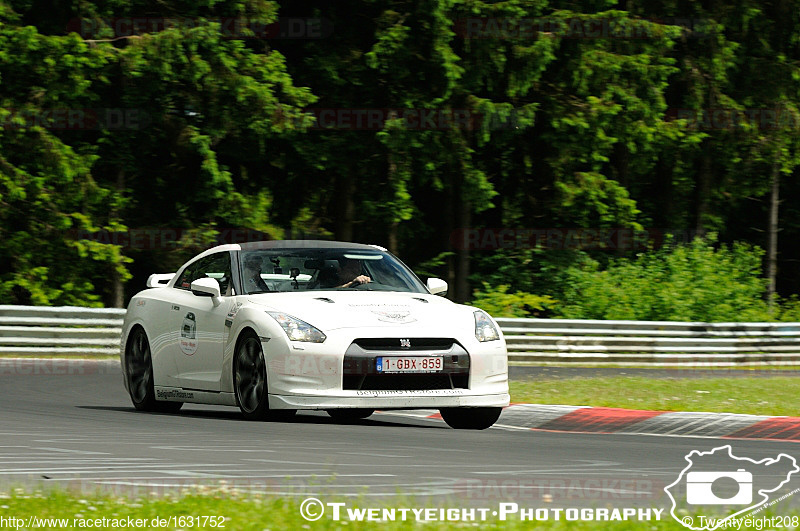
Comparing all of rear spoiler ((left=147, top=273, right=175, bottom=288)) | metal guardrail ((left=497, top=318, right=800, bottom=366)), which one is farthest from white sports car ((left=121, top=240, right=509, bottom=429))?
metal guardrail ((left=497, top=318, right=800, bottom=366))

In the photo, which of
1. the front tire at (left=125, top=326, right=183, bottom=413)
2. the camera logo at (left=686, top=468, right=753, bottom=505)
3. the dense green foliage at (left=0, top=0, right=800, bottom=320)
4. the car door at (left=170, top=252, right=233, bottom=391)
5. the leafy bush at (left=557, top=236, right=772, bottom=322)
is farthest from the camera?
the leafy bush at (left=557, top=236, right=772, bottom=322)

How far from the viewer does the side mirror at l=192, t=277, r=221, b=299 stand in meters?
11.6

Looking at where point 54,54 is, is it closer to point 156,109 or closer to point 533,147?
point 156,109

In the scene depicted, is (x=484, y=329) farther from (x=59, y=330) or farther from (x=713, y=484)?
(x=59, y=330)

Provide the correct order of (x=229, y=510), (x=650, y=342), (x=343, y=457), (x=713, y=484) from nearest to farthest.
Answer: (x=229, y=510) < (x=713, y=484) < (x=343, y=457) < (x=650, y=342)

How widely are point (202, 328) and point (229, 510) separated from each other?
18.9ft

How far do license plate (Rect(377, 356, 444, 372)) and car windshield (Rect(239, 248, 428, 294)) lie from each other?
1.28 m

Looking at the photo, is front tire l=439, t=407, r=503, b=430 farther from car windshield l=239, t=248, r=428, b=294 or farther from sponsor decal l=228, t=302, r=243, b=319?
sponsor decal l=228, t=302, r=243, b=319

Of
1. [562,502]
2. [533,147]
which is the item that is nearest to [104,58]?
[533,147]

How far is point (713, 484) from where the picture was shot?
746cm

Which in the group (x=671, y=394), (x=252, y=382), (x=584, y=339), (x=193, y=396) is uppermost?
(x=252, y=382)

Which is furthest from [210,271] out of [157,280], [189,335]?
[157,280]

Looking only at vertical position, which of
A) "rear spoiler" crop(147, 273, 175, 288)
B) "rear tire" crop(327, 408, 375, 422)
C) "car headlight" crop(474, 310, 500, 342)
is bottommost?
"rear tire" crop(327, 408, 375, 422)

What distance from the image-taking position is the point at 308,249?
11938mm
